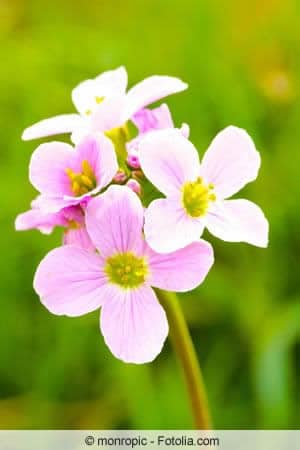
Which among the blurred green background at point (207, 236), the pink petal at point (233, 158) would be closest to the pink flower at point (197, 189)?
the pink petal at point (233, 158)

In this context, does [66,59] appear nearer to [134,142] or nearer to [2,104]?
[2,104]

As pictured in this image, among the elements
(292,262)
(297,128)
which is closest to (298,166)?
(297,128)

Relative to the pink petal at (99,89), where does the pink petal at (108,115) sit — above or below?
below

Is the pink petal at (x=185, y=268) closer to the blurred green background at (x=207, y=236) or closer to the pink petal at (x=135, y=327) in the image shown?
the pink petal at (x=135, y=327)

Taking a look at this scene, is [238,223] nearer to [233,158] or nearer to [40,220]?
[233,158]

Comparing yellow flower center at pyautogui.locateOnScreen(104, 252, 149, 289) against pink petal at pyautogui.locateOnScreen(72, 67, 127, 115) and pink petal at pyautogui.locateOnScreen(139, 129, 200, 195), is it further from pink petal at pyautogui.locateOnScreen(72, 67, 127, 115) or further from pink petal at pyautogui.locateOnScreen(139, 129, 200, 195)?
pink petal at pyautogui.locateOnScreen(72, 67, 127, 115)

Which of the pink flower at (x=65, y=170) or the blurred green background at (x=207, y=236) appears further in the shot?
the blurred green background at (x=207, y=236)

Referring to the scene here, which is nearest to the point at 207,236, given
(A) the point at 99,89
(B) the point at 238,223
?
(A) the point at 99,89

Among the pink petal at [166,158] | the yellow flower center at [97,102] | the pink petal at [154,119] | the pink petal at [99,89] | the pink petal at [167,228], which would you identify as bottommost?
the pink petal at [167,228]
